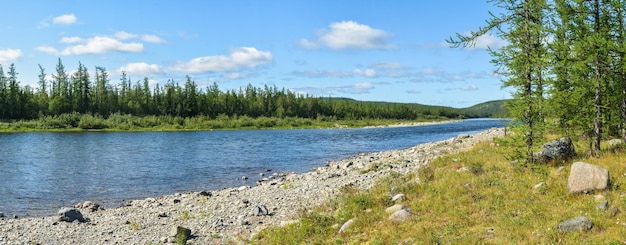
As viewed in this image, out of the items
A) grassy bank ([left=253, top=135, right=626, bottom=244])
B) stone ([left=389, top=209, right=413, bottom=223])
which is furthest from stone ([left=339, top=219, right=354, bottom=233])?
stone ([left=389, top=209, right=413, bottom=223])

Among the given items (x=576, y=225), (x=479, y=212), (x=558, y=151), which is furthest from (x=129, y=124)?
(x=576, y=225)

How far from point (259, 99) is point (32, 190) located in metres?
146

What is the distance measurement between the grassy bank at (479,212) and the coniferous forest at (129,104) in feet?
364

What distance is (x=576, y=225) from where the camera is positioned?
376 inches

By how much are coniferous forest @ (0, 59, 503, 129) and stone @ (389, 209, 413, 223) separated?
112609 millimetres

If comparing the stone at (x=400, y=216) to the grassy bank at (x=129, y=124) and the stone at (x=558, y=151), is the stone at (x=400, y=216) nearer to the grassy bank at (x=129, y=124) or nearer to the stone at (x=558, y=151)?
the stone at (x=558, y=151)

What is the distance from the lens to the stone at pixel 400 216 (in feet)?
39.7

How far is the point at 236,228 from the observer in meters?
14.8

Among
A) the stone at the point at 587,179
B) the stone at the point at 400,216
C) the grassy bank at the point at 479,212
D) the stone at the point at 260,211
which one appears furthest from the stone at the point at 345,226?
the stone at the point at 587,179

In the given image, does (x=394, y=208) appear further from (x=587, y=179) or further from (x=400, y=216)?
(x=587, y=179)

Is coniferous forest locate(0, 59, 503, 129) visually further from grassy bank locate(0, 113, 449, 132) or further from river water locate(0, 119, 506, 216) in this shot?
river water locate(0, 119, 506, 216)

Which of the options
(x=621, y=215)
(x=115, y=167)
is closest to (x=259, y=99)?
(x=115, y=167)

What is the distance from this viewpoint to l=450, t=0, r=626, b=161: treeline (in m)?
15.6

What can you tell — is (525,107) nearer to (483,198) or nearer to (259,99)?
(483,198)
